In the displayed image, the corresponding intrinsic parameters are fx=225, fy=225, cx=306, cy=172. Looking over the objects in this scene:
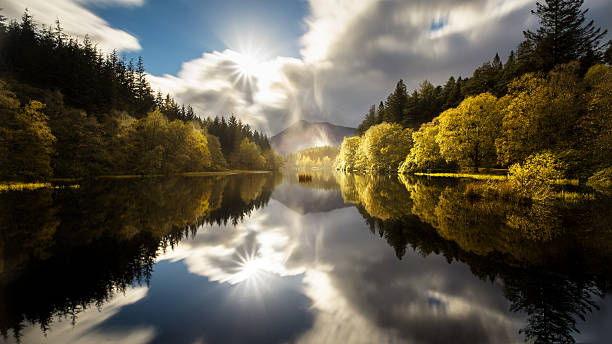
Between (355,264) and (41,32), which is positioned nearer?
(355,264)

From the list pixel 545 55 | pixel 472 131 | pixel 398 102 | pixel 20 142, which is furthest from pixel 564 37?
pixel 20 142

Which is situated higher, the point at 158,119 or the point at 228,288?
the point at 158,119

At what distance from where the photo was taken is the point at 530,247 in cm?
765

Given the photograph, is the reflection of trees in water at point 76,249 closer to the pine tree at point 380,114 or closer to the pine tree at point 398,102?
the pine tree at point 398,102

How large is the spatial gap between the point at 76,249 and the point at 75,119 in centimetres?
4257

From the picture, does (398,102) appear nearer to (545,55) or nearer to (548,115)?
(545,55)

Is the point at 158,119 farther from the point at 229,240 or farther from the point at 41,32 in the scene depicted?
the point at 229,240

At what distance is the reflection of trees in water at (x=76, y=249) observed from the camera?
16.2ft

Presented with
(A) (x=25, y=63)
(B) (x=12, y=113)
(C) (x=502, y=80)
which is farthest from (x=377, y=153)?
(A) (x=25, y=63)

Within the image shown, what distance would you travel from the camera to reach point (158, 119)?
179ft

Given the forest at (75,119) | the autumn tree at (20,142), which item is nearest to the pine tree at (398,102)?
the forest at (75,119)

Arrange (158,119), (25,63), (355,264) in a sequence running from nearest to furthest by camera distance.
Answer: (355,264)
(25,63)
(158,119)

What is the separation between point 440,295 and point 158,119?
64.7 metres

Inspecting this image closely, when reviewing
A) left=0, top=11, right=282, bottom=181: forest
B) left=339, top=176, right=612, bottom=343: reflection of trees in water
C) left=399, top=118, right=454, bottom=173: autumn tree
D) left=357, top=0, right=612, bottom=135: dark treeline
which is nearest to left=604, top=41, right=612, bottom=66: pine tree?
left=357, top=0, right=612, bottom=135: dark treeline
